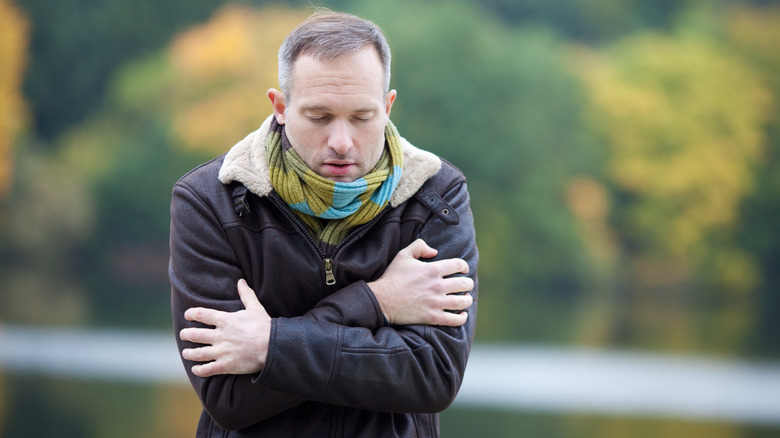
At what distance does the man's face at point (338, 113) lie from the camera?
1.73 meters

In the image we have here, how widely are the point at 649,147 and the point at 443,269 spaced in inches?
382

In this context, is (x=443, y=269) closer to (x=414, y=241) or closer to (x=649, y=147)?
(x=414, y=241)

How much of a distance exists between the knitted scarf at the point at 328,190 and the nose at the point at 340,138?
7 centimetres

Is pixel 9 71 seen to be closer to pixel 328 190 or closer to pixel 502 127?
pixel 502 127

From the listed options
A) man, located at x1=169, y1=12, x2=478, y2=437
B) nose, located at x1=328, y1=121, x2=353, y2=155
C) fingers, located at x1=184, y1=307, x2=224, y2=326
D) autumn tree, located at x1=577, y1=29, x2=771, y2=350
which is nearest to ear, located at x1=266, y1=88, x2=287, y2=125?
man, located at x1=169, y1=12, x2=478, y2=437


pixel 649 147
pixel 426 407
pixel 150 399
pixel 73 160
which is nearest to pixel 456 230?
pixel 426 407

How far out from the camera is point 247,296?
1.76 meters

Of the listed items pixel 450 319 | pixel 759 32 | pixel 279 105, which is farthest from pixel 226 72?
pixel 450 319

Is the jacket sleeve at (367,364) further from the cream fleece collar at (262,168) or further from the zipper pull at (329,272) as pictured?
the cream fleece collar at (262,168)

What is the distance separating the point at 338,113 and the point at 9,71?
899 cm

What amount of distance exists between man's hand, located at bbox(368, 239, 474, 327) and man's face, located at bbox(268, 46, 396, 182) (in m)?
0.22

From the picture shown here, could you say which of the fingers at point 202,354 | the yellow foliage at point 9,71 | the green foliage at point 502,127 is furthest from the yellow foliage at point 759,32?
the fingers at point 202,354

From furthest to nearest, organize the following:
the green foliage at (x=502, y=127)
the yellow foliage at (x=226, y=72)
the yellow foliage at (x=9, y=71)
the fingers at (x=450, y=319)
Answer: the green foliage at (x=502, y=127) → the yellow foliage at (x=226, y=72) → the yellow foliage at (x=9, y=71) → the fingers at (x=450, y=319)

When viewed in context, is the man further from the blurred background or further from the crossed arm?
the blurred background
